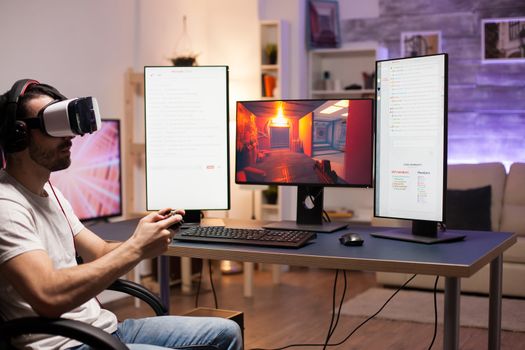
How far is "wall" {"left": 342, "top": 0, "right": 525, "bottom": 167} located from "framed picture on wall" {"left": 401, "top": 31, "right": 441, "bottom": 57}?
0.14ft

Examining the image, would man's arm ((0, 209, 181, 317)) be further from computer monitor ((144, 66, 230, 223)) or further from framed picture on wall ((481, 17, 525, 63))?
framed picture on wall ((481, 17, 525, 63))

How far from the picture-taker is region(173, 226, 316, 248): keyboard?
223 centimetres

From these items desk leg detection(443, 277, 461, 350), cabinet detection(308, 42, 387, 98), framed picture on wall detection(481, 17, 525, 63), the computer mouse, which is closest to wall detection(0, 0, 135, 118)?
cabinet detection(308, 42, 387, 98)

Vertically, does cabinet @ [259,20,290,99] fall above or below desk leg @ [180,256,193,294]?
above

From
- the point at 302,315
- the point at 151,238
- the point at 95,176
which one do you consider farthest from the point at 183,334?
the point at 95,176

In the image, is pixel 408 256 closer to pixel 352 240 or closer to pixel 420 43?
pixel 352 240

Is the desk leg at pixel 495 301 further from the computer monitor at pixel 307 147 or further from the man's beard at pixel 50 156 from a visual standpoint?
the man's beard at pixel 50 156

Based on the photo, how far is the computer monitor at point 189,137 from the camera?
9.24ft

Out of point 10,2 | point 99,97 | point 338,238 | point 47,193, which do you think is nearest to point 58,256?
point 47,193

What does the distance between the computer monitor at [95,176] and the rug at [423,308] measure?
1620mm

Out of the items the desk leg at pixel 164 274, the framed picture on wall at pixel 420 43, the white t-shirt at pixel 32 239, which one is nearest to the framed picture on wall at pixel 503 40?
the framed picture on wall at pixel 420 43

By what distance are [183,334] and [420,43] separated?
433 centimetres

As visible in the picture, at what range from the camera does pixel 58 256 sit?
187cm

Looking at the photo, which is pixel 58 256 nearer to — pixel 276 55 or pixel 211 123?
pixel 211 123
